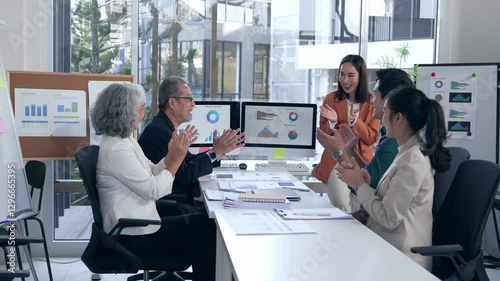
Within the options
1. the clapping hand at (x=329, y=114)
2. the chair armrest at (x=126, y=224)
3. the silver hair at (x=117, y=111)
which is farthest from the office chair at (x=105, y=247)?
the clapping hand at (x=329, y=114)

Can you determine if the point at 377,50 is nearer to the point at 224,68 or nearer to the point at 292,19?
the point at 292,19

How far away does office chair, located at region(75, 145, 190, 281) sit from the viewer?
2.79 metres

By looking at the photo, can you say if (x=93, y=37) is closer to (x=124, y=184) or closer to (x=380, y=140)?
(x=124, y=184)

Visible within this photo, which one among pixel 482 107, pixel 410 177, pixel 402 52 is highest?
pixel 402 52

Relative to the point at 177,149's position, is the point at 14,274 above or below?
below

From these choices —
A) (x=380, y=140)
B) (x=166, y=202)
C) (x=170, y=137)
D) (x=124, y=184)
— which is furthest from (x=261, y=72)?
(x=124, y=184)

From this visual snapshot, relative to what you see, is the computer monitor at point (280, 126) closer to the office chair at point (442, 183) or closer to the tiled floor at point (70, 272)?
the tiled floor at point (70, 272)

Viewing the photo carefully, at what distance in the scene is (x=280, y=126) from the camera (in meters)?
4.39

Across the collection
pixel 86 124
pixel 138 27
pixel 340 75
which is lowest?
pixel 86 124

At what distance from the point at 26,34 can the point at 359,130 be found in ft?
8.68

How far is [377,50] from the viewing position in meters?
5.29

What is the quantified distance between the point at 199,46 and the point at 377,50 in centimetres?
164

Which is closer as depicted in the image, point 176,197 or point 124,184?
point 124,184

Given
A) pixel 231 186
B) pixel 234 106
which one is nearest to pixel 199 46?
pixel 234 106
